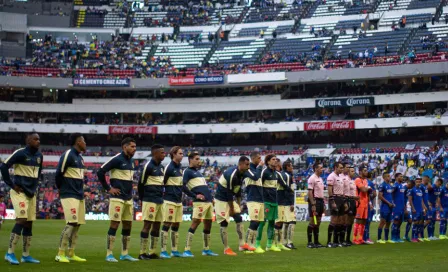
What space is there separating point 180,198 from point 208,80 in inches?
2542

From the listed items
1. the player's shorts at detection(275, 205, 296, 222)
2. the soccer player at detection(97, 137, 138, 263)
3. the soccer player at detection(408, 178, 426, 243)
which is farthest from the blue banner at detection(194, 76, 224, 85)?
the soccer player at detection(97, 137, 138, 263)

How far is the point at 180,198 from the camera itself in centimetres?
2002

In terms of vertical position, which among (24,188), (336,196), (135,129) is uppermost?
(135,129)

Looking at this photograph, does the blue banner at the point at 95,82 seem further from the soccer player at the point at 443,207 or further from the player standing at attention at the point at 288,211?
the player standing at attention at the point at 288,211

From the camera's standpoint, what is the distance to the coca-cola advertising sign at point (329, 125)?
78.1m

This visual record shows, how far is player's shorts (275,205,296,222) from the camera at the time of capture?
78.9 feet

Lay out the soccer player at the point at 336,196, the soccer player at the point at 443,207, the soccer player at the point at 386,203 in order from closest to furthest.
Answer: the soccer player at the point at 336,196, the soccer player at the point at 386,203, the soccer player at the point at 443,207

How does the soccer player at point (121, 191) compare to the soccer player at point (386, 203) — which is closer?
the soccer player at point (121, 191)

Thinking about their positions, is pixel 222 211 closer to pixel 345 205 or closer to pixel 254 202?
pixel 254 202

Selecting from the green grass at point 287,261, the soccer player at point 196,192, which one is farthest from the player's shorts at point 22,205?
the soccer player at point 196,192

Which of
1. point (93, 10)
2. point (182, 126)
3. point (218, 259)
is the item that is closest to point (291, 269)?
point (218, 259)

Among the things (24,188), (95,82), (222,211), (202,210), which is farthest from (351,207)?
(95,82)

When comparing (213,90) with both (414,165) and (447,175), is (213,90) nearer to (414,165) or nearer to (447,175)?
(414,165)

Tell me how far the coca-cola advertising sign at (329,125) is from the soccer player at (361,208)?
51815 millimetres
